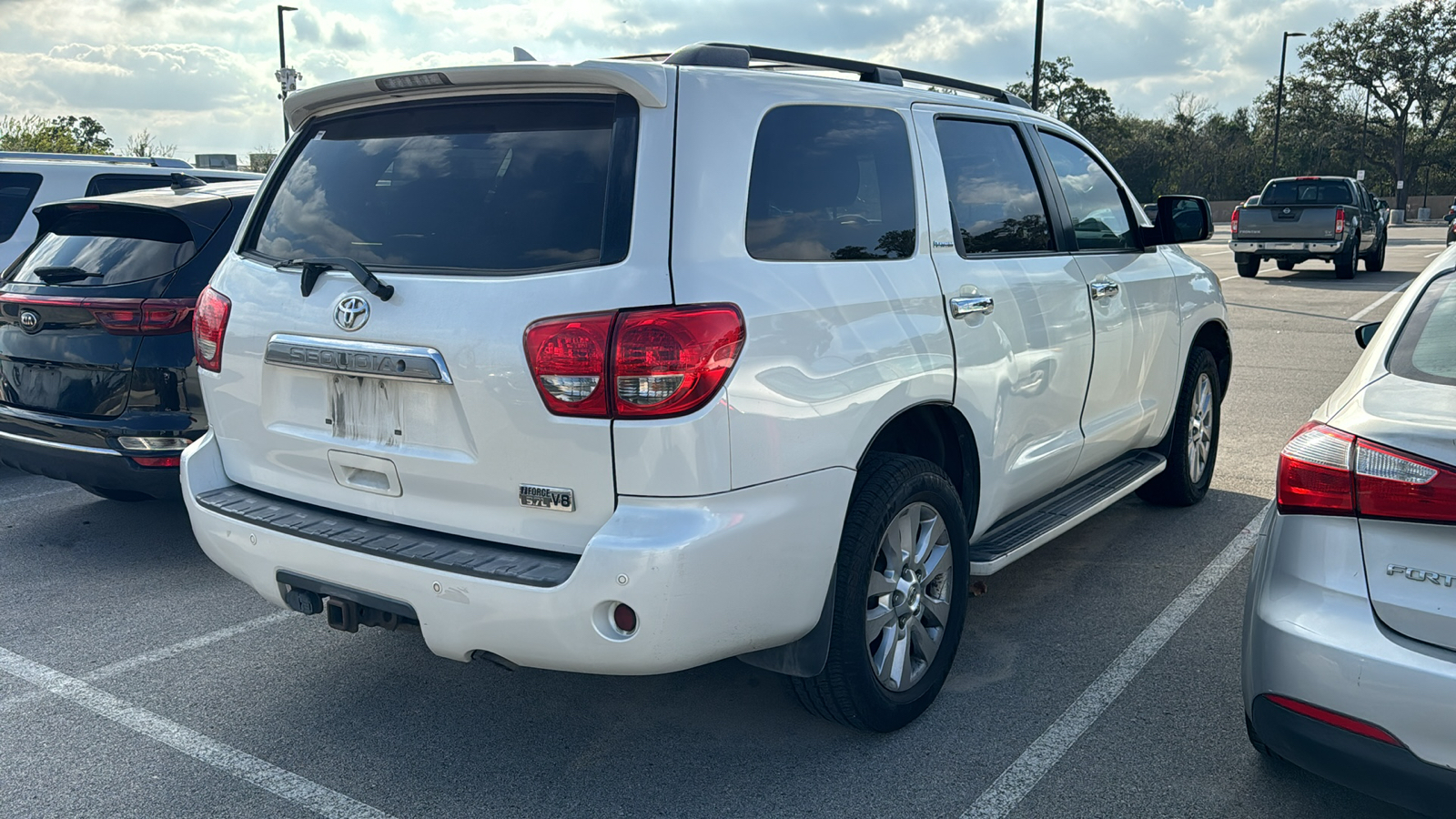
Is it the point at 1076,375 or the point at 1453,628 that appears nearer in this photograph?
the point at 1453,628

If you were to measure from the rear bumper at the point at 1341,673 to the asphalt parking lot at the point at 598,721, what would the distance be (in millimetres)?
555

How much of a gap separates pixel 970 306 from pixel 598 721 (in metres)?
1.74

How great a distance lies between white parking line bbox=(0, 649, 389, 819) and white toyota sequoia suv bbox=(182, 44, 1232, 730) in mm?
493

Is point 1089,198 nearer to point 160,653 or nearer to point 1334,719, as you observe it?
point 1334,719

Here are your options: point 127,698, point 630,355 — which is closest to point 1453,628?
point 630,355

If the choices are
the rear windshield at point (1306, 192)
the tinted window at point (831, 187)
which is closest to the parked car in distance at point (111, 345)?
A: the tinted window at point (831, 187)

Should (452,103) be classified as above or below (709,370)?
above

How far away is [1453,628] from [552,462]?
6.53 ft

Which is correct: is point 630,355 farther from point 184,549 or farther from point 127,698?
point 184,549

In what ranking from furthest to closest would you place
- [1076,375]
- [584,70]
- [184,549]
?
[184,549] → [1076,375] → [584,70]

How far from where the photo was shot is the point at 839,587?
3.13m

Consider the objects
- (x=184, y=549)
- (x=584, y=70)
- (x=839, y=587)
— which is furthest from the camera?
(x=184, y=549)

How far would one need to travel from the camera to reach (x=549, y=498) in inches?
111

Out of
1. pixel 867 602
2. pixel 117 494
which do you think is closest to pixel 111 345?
pixel 117 494
